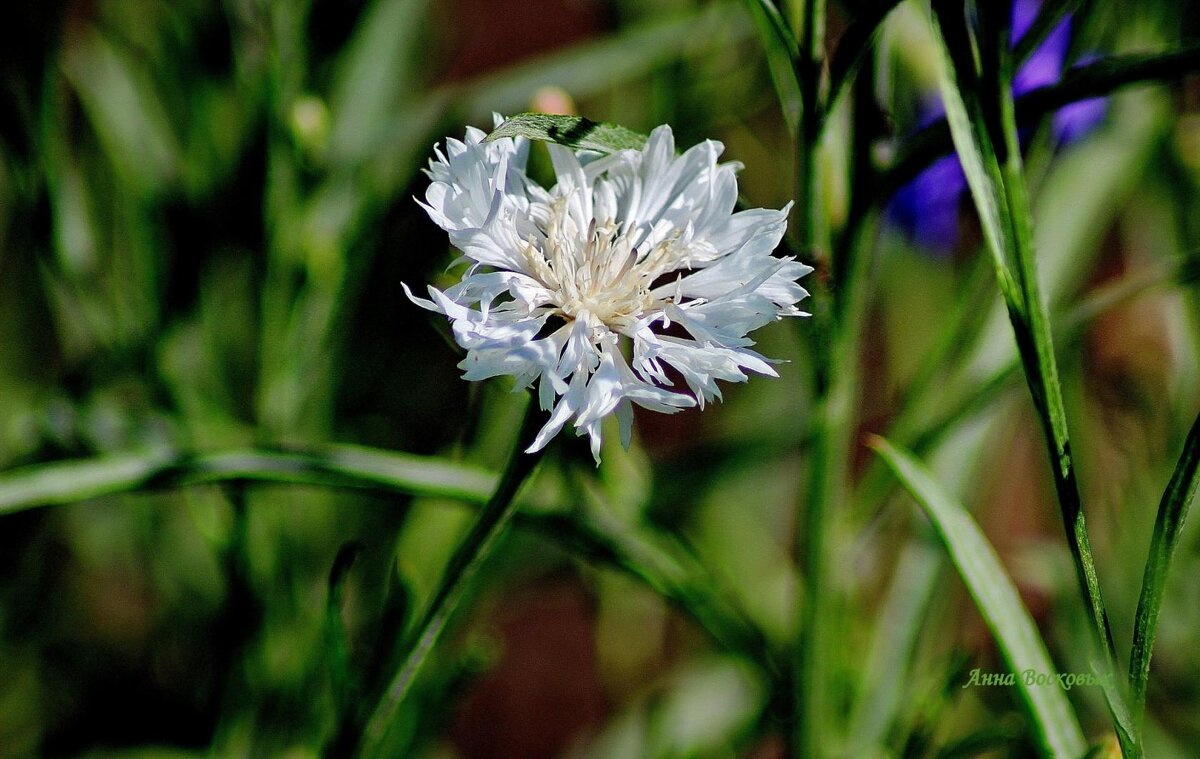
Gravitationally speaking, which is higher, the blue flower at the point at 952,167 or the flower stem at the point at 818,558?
the blue flower at the point at 952,167

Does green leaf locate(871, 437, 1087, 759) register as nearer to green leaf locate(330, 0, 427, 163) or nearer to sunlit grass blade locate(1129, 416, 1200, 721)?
sunlit grass blade locate(1129, 416, 1200, 721)

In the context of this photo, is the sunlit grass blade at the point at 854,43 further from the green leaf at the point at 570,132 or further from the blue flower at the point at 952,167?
the blue flower at the point at 952,167

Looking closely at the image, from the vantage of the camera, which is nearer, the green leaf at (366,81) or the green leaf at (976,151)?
the green leaf at (976,151)

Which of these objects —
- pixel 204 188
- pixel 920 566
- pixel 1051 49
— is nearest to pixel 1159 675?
pixel 920 566

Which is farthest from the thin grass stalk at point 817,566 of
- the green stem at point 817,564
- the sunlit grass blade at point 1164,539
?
the sunlit grass blade at point 1164,539

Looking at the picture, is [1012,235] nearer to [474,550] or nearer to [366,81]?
[474,550]
